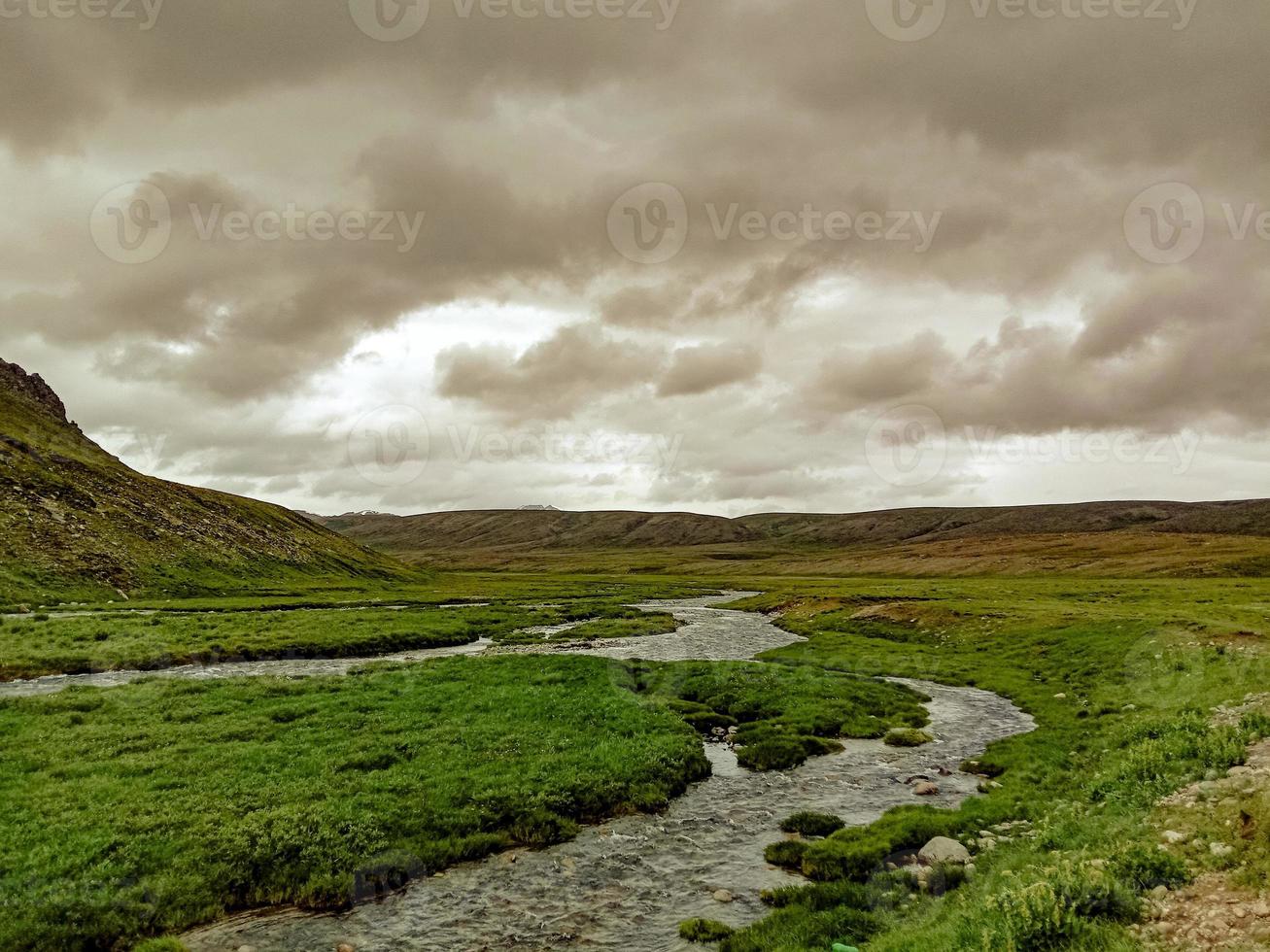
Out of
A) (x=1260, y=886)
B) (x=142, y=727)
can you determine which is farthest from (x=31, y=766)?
(x=1260, y=886)

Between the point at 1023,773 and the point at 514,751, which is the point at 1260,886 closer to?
the point at 1023,773

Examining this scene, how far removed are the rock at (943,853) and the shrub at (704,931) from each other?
5404 millimetres

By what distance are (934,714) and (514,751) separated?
20.9 m

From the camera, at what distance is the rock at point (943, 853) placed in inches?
598

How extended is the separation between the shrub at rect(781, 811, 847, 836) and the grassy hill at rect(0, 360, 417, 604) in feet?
274

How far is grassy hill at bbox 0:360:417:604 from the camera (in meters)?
83.6

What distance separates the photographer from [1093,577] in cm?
12575

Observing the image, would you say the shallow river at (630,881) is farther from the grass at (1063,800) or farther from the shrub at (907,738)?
the grass at (1063,800)

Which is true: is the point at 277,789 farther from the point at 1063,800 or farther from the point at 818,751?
the point at 1063,800

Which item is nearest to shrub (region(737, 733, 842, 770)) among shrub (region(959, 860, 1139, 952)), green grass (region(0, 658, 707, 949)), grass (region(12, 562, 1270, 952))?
grass (region(12, 562, 1270, 952))

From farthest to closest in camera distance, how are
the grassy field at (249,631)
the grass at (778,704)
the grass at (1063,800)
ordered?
the grassy field at (249,631) < the grass at (778,704) < the grass at (1063,800)

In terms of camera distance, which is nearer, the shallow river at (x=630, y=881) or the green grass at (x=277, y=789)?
the shallow river at (x=630, y=881)

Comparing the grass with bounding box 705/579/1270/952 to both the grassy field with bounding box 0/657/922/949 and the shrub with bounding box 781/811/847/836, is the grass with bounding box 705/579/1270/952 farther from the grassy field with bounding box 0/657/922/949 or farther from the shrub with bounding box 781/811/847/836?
the grassy field with bounding box 0/657/922/949

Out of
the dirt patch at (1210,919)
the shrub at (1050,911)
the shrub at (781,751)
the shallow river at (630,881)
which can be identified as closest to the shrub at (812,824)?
the shallow river at (630,881)
